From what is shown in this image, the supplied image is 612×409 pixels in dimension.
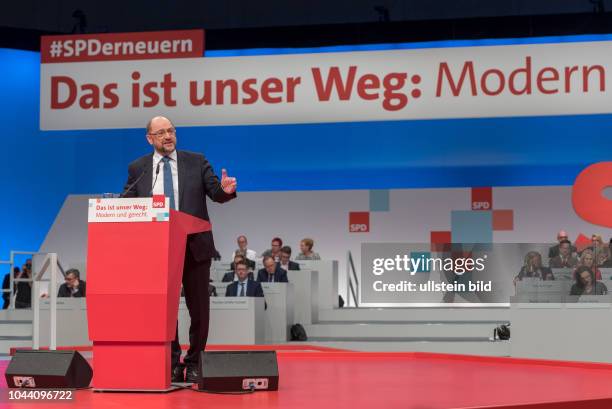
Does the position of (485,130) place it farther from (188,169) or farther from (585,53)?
(188,169)

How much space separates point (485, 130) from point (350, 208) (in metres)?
2.07

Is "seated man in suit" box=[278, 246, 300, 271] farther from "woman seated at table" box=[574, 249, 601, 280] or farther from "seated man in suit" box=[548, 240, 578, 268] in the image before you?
"woman seated at table" box=[574, 249, 601, 280]

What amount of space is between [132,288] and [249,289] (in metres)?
5.70

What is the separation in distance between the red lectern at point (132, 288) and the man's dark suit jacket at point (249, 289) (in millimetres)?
5596

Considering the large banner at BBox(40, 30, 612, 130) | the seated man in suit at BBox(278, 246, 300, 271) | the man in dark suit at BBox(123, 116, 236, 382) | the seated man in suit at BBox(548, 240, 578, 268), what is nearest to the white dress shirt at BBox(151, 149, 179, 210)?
the man in dark suit at BBox(123, 116, 236, 382)

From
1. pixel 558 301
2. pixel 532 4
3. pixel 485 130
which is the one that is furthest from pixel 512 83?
pixel 558 301

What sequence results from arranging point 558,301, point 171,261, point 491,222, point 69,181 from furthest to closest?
point 69,181, point 491,222, point 558,301, point 171,261

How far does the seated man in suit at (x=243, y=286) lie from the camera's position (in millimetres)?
9094

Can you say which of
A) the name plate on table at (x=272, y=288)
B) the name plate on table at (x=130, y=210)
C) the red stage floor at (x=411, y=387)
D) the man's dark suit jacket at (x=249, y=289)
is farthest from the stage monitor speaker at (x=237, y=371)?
the name plate on table at (x=272, y=288)

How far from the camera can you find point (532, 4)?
42.6 ft

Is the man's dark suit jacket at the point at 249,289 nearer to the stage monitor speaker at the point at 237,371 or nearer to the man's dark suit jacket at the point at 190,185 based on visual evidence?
the man's dark suit jacket at the point at 190,185

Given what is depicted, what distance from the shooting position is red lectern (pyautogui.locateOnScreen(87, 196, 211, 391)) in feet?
11.2

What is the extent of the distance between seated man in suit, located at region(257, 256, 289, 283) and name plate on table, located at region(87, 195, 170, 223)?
6130mm

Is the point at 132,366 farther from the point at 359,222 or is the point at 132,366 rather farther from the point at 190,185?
the point at 359,222
